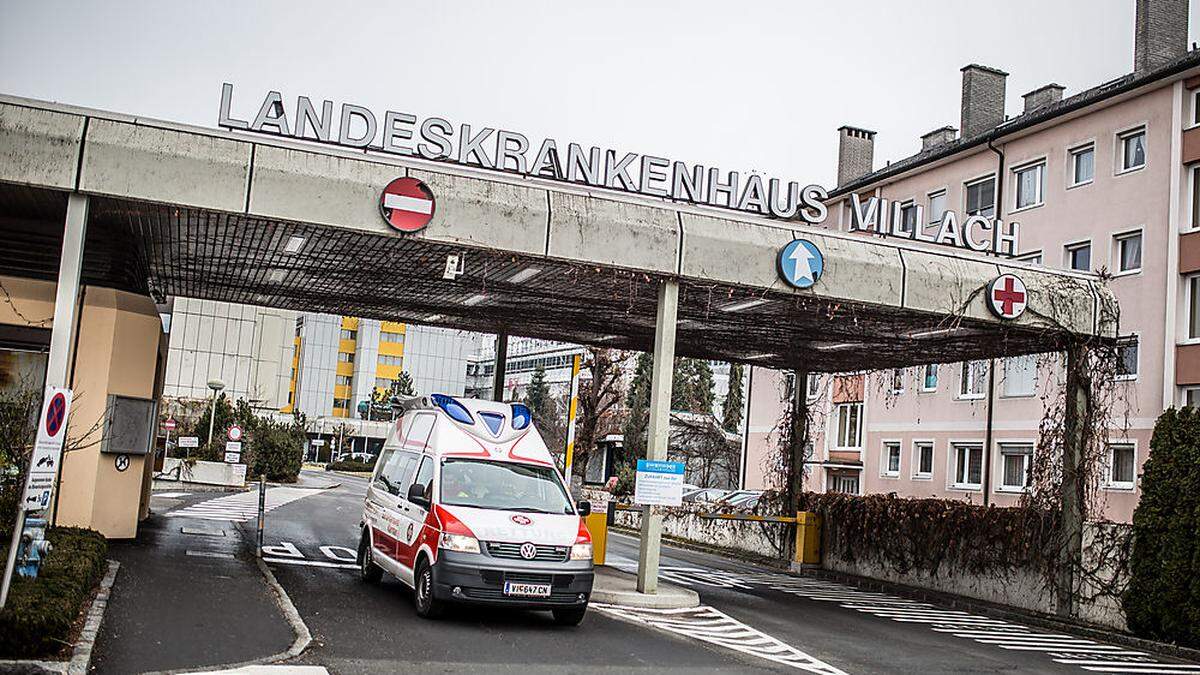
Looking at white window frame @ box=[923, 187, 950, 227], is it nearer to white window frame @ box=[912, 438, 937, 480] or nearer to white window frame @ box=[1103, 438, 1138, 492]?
white window frame @ box=[912, 438, 937, 480]

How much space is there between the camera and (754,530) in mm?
31328

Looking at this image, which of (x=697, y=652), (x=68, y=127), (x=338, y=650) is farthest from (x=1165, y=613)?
(x=68, y=127)

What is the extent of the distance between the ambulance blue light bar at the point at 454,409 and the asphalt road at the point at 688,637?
2.46m

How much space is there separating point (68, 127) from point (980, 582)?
17392 millimetres

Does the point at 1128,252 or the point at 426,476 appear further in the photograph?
the point at 1128,252

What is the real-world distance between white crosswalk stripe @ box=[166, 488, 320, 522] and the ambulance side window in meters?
13.8

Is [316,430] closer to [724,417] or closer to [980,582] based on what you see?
[724,417]

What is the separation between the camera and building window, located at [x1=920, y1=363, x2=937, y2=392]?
42.5 m

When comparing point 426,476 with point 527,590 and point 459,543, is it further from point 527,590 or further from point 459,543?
point 527,590

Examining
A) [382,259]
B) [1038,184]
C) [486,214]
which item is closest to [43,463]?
[486,214]

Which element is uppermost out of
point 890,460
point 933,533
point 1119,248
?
point 1119,248

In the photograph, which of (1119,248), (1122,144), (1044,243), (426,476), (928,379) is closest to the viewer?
(426,476)

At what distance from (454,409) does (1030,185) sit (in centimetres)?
2926

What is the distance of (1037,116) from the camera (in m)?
37.7
